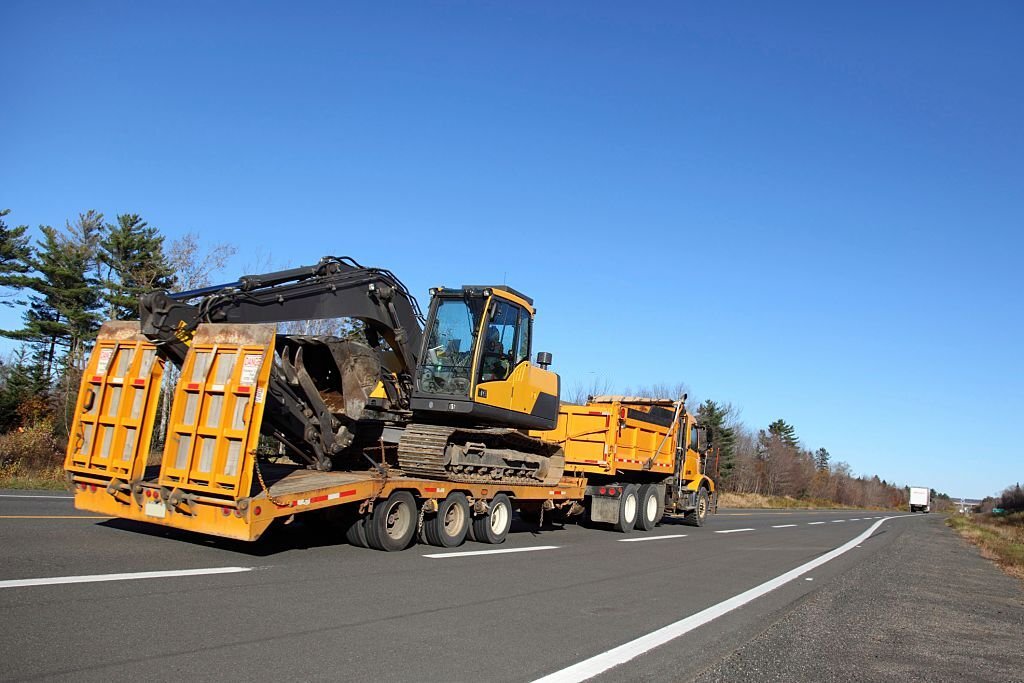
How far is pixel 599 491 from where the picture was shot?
1936cm

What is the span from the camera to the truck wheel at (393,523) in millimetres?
11141

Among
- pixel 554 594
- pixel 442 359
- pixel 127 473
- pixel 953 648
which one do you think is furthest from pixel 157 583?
pixel 953 648

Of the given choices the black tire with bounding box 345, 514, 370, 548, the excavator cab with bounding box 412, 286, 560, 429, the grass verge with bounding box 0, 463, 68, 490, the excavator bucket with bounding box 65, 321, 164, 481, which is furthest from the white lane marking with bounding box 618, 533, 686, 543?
the grass verge with bounding box 0, 463, 68, 490

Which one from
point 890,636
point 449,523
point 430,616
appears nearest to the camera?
point 430,616

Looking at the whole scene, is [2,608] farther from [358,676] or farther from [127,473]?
[127,473]

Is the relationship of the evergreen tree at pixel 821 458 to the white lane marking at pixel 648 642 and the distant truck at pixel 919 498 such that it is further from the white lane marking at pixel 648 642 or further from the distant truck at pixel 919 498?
the white lane marking at pixel 648 642

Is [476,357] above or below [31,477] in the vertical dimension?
above

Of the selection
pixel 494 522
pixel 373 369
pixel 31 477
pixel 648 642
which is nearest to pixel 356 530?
pixel 373 369

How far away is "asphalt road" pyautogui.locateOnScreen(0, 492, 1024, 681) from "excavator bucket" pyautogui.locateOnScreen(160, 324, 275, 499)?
0.94 m

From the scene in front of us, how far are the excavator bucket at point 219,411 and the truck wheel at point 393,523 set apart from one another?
2.83 metres

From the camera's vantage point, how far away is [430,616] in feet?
→ 24.0

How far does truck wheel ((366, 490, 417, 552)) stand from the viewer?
11141mm

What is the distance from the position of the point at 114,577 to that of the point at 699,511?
19.5 m

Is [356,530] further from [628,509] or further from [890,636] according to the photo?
[628,509]
